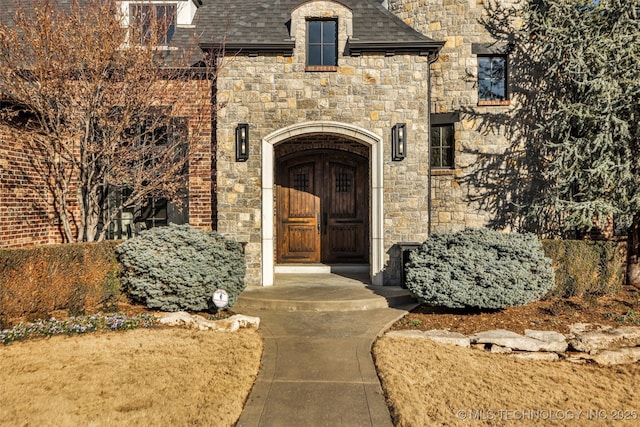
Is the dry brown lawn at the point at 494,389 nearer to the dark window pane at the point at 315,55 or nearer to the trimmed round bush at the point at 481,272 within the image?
the trimmed round bush at the point at 481,272

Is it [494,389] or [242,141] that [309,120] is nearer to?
[242,141]

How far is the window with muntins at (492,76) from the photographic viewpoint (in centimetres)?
954

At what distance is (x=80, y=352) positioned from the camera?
4473 millimetres

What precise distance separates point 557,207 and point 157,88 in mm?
8830

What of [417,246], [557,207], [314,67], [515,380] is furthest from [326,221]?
[515,380]

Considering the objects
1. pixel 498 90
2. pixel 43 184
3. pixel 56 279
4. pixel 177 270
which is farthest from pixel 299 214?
pixel 498 90

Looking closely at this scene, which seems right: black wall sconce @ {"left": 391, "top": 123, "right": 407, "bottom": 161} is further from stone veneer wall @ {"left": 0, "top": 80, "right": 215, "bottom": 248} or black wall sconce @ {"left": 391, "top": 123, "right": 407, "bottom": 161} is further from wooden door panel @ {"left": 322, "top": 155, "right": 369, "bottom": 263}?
stone veneer wall @ {"left": 0, "top": 80, "right": 215, "bottom": 248}

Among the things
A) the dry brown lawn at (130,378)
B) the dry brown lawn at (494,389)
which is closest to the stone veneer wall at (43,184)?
the dry brown lawn at (130,378)

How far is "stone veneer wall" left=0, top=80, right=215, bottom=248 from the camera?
764 centimetres

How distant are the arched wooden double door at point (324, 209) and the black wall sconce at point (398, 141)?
189cm

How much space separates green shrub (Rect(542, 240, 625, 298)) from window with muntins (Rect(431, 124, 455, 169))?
3.41 m

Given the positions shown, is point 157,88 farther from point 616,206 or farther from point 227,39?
point 616,206

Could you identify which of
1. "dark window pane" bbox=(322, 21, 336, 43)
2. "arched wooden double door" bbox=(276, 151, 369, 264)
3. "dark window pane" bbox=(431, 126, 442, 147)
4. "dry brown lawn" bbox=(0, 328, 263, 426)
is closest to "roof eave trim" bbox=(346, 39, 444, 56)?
"dark window pane" bbox=(322, 21, 336, 43)

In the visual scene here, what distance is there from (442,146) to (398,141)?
89.7 inches
